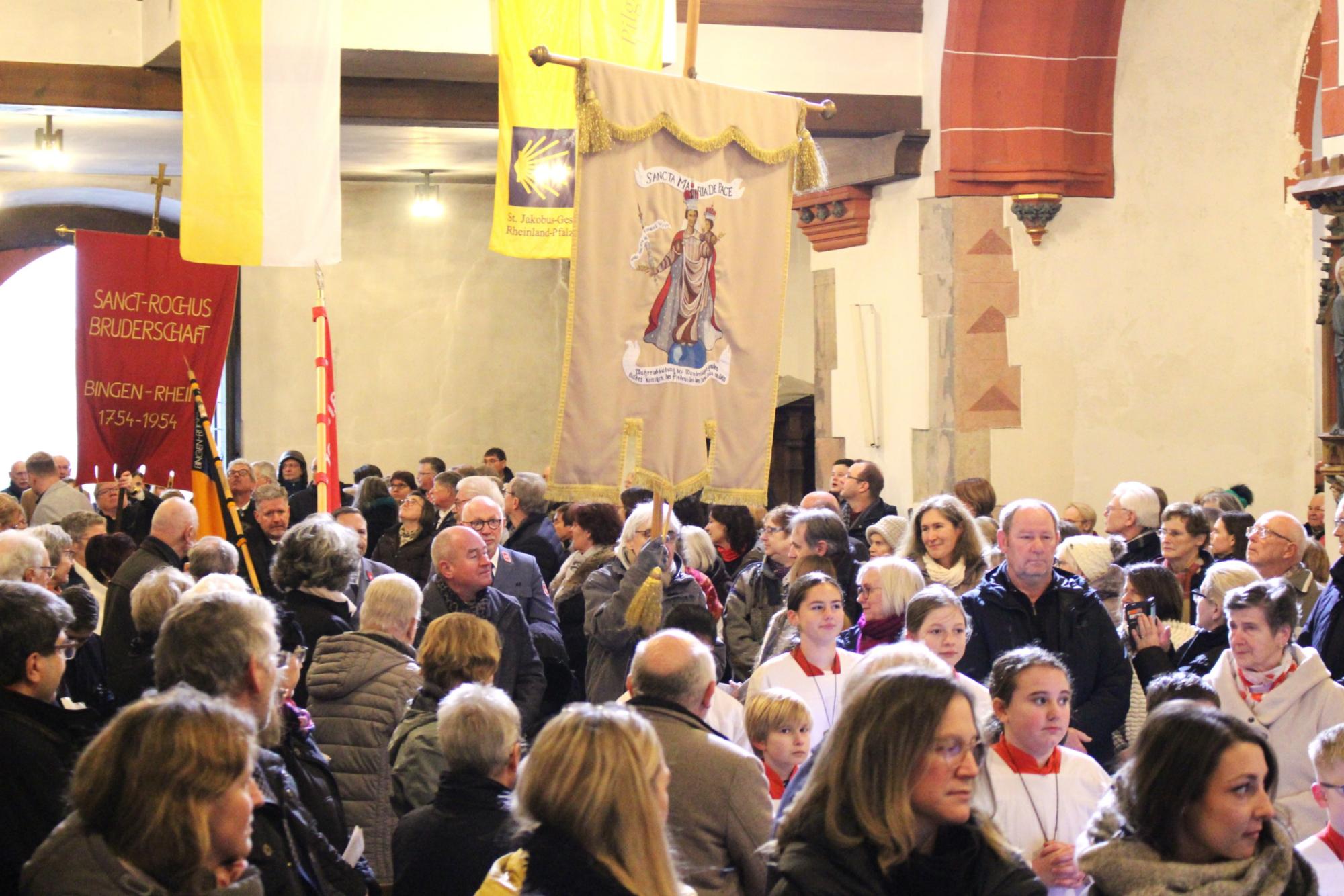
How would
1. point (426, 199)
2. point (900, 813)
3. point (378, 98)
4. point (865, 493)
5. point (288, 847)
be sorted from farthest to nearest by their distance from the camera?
1. point (426, 199)
2. point (378, 98)
3. point (865, 493)
4. point (288, 847)
5. point (900, 813)

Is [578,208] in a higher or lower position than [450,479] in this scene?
higher

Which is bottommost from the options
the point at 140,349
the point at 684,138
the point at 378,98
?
the point at 140,349

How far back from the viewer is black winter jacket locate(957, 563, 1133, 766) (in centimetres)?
473

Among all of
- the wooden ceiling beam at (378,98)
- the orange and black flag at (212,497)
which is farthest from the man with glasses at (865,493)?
the orange and black flag at (212,497)

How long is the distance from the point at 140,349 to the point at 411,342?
6534mm

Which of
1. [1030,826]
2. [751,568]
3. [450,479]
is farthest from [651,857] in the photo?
[450,479]

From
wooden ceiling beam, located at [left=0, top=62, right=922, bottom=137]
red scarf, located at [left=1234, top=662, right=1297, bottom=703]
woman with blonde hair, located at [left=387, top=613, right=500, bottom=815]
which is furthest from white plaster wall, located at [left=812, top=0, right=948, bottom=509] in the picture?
woman with blonde hair, located at [left=387, top=613, right=500, bottom=815]

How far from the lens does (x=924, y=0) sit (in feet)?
33.8

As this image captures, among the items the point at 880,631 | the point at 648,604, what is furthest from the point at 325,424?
the point at 880,631

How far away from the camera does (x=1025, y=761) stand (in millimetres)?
3531

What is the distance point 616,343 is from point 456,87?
16.0 ft

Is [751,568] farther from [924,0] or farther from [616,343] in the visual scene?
[924,0]

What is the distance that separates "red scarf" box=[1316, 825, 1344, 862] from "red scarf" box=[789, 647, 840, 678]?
5.20ft

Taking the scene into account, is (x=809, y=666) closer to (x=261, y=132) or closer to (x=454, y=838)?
(x=454, y=838)
